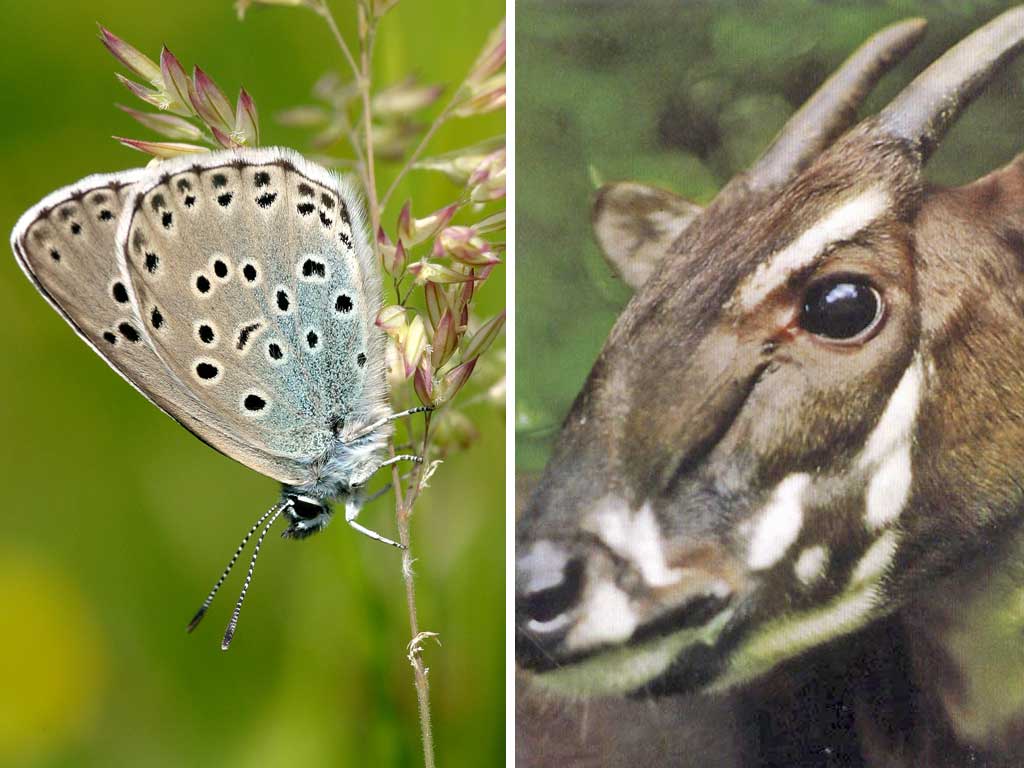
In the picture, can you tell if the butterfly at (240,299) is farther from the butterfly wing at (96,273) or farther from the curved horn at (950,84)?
the curved horn at (950,84)

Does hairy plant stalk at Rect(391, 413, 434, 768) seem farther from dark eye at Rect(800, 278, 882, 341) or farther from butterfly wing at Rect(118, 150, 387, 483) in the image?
dark eye at Rect(800, 278, 882, 341)

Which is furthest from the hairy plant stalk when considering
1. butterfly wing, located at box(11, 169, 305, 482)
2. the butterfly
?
butterfly wing, located at box(11, 169, 305, 482)

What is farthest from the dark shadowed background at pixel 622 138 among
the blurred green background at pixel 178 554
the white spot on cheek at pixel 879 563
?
the blurred green background at pixel 178 554

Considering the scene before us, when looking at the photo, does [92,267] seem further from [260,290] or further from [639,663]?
[639,663]

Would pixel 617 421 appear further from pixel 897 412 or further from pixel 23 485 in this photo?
pixel 23 485

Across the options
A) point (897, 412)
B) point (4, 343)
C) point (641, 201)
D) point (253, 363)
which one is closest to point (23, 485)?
point (4, 343)

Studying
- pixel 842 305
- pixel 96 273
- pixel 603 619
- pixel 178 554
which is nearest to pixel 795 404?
pixel 842 305

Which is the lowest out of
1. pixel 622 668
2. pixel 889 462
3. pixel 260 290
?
pixel 622 668
